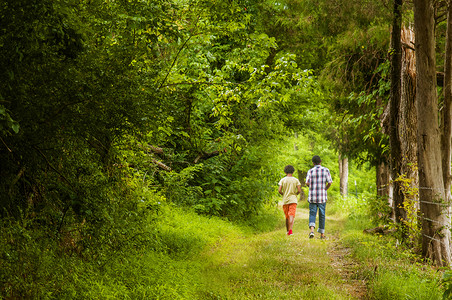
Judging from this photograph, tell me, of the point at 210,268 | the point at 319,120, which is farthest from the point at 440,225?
the point at 319,120

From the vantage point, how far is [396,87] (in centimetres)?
969

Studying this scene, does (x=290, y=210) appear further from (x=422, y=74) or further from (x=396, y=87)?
(x=422, y=74)

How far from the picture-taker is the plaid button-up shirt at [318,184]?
1112cm

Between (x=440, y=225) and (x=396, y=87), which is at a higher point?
(x=396, y=87)

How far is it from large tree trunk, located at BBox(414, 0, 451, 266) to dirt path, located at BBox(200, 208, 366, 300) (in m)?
1.56

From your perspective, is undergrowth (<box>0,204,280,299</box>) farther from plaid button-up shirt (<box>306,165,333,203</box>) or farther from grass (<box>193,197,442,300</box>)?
plaid button-up shirt (<box>306,165,333,203</box>)

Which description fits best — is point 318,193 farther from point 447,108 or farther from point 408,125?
point 447,108

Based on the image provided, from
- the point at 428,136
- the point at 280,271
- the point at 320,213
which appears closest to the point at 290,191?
the point at 320,213

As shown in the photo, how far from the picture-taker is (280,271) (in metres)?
6.93

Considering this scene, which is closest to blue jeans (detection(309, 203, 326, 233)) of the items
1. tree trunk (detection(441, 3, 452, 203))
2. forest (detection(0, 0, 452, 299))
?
forest (detection(0, 0, 452, 299))

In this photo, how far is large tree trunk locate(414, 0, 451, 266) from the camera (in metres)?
7.52

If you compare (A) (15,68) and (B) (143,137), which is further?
(B) (143,137)

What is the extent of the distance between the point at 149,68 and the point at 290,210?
21.2 ft

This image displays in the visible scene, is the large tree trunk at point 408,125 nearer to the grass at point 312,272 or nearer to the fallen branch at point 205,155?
the grass at point 312,272
